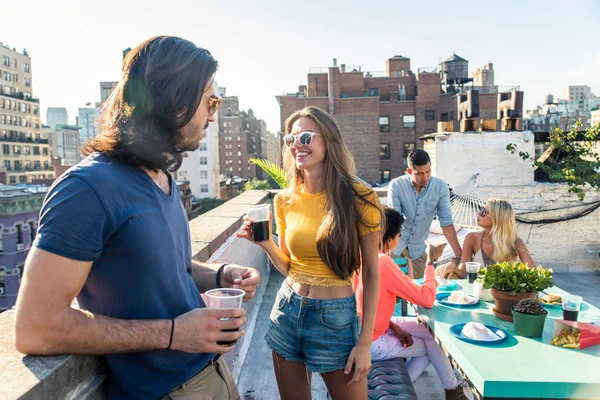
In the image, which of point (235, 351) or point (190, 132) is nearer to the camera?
point (190, 132)

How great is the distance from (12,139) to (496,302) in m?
97.8

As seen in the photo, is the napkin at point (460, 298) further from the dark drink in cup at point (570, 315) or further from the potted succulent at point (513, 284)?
the dark drink in cup at point (570, 315)

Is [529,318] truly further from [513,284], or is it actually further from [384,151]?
[384,151]

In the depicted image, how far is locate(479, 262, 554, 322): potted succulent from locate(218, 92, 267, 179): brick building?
306ft

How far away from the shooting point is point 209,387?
1.55 meters

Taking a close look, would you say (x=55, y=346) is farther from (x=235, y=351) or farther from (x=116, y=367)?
(x=235, y=351)

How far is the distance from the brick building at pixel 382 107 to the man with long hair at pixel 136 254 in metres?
50.2

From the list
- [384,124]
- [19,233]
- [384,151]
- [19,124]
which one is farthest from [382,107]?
[19,124]

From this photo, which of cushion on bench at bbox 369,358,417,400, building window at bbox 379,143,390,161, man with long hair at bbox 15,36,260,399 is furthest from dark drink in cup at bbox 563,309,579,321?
building window at bbox 379,143,390,161

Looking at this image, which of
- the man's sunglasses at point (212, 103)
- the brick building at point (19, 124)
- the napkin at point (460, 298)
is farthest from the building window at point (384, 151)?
the brick building at point (19, 124)

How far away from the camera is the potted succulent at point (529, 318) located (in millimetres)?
2746

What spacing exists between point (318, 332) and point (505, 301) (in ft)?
4.62

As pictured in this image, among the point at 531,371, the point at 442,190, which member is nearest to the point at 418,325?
the point at 531,371

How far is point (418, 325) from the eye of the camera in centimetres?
372
